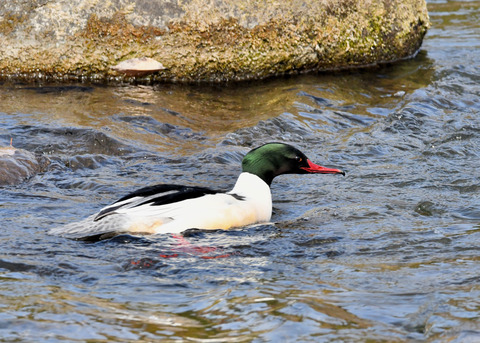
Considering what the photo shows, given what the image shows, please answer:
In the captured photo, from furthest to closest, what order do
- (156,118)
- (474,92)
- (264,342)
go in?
1. (474,92)
2. (156,118)
3. (264,342)

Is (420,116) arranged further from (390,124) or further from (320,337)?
(320,337)

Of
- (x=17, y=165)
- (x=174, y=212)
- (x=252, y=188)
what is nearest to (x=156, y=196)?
(x=174, y=212)

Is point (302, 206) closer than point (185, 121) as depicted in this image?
Yes

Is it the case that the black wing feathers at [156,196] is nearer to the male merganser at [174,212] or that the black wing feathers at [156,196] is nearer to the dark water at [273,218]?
the male merganser at [174,212]

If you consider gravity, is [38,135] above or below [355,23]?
below

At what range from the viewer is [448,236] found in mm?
4730

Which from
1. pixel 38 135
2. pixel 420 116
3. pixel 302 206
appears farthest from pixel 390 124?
pixel 38 135

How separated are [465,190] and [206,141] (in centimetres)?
267

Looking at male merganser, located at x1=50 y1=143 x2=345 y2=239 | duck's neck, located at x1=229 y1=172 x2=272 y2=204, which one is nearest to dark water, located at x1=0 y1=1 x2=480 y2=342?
male merganser, located at x1=50 y1=143 x2=345 y2=239

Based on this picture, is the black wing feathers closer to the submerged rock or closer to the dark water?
the dark water

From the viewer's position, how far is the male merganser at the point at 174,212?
4.80m

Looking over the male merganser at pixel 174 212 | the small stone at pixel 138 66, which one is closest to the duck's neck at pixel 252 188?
the male merganser at pixel 174 212

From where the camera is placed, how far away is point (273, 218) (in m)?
5.53

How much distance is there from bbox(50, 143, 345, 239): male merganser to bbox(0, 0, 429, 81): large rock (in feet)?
12.2
